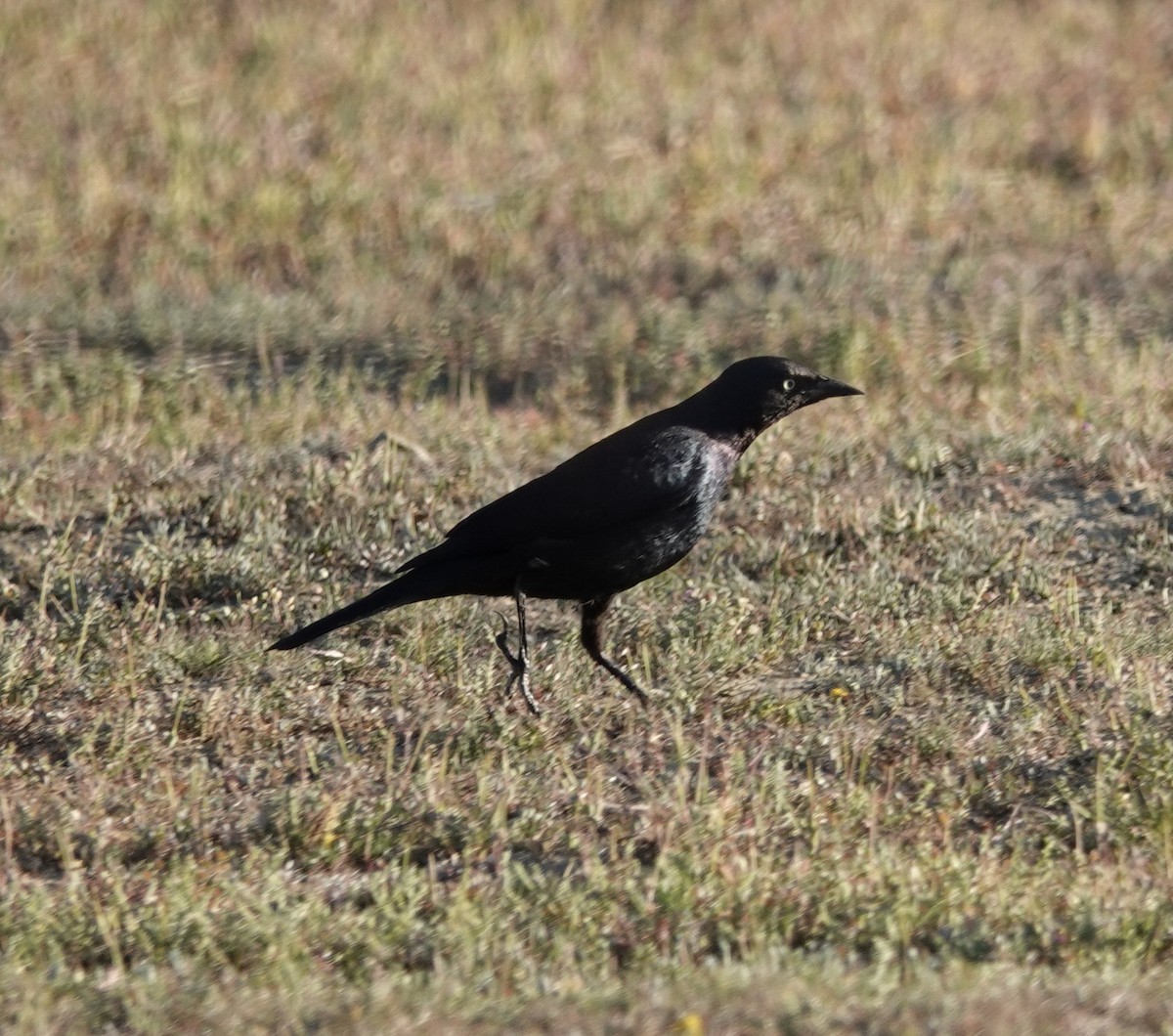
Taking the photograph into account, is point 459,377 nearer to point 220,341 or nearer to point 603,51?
point 220,341

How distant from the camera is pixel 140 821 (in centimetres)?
525

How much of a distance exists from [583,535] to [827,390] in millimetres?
1115

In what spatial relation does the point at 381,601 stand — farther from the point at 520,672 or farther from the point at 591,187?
the point at 591,187

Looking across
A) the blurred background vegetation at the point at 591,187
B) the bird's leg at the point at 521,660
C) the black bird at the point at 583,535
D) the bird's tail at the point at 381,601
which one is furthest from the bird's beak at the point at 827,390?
the blurred background vegetation at the point at 591,187

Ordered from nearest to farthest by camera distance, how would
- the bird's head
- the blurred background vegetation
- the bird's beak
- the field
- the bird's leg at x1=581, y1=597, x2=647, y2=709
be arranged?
the field, the bird's leg at x1=581, y1=597, x2=647, y2=709, the bird's head, the bird's beak, the blurred background vegetation

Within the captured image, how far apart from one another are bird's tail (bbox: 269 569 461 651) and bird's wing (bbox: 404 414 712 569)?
0.06 m

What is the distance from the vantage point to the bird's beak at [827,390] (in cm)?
657

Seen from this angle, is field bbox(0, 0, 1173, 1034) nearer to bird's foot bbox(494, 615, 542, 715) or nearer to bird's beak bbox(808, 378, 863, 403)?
bird's foot bbox(494, 615, 542, 715)

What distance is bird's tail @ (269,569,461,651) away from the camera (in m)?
5.92

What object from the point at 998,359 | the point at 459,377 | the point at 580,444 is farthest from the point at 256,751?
the point at 998,359

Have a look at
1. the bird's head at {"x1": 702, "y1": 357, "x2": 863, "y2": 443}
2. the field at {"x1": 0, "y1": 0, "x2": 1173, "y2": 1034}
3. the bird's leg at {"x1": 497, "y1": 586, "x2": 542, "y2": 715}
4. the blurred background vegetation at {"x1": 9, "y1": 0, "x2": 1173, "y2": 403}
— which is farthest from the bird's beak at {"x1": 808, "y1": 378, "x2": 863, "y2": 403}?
the blurred background vegetation at {"x1": 9, "y1": 0, "x2": 1173, "y2": 403}

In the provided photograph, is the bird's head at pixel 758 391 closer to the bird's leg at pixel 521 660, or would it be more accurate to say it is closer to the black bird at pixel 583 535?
the black bird at pixel 583 535

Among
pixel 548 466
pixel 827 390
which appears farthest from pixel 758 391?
pixel 548 466

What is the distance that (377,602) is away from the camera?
5965 mm
